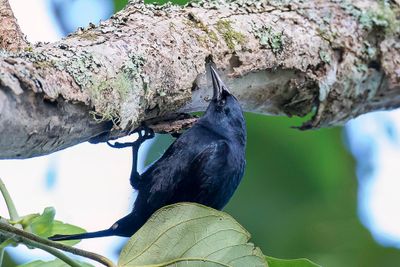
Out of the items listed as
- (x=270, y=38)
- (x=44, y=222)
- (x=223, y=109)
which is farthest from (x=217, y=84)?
(x=44, y=222)

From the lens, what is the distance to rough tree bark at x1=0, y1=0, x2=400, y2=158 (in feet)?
6.31

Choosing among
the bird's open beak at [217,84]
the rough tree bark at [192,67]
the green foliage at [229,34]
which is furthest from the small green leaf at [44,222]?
the green foliage at [229,34]

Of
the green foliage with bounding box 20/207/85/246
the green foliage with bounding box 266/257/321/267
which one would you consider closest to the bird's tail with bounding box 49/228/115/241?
the green foliage with bounding box 20/207/85/246

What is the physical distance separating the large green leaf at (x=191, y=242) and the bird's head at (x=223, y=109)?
0.64m

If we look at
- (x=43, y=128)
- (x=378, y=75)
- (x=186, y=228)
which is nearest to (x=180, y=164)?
(x=378, y=75)

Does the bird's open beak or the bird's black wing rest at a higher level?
the bird's open beak

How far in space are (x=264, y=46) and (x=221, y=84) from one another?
0.73 ft

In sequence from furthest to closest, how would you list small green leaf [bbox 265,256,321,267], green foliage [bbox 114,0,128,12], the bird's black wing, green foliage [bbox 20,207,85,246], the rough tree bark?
green foliage [bbox 114,0,128,12] < the bird's black wing < small green leaf [bbox 265,256,321,267] < green foliage [bbox 20,207,85,246] < the rough tree bark

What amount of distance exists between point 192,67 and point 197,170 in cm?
70

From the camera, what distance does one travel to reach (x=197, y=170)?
309 cm

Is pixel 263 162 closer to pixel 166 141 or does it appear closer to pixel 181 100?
pixel 166 141

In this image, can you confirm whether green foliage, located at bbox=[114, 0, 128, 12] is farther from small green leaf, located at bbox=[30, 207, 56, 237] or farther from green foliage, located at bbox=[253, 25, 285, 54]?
small green leaf, located at bbox=[30, 207, 56, 237]

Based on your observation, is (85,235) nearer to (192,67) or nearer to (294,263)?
(192,67)

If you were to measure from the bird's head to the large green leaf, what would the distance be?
0.64 metres
